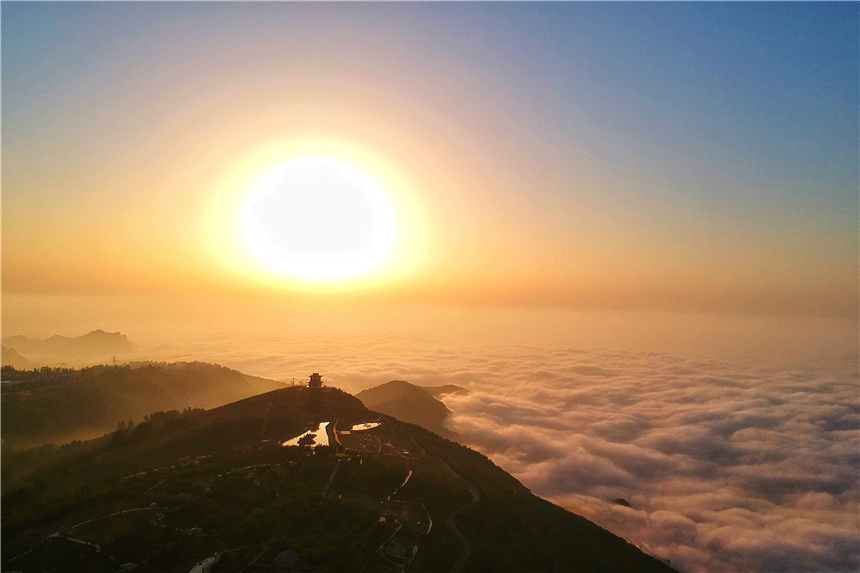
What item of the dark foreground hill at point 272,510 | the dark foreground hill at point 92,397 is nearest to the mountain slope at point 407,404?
the dark foreground hill at point 92,397

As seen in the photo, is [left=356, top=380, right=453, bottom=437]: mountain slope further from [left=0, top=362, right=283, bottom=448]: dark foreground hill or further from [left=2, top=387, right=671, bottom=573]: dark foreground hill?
[left=2, top=387, right=671, bottom=573]: dark foreground hill

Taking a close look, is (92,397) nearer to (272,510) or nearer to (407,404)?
(272,510)

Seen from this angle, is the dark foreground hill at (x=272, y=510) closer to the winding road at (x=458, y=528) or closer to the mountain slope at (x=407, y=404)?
the winding road at (x=458, y=528)

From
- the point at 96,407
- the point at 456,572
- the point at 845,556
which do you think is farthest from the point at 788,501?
the point at 96,407

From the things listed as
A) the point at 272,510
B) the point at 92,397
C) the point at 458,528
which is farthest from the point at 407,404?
the point at 272,510

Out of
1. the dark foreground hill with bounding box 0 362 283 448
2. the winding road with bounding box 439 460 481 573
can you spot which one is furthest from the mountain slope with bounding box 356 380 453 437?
the winding road with bounding box 439 460 481 573

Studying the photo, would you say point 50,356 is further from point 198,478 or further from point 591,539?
point 591,539
